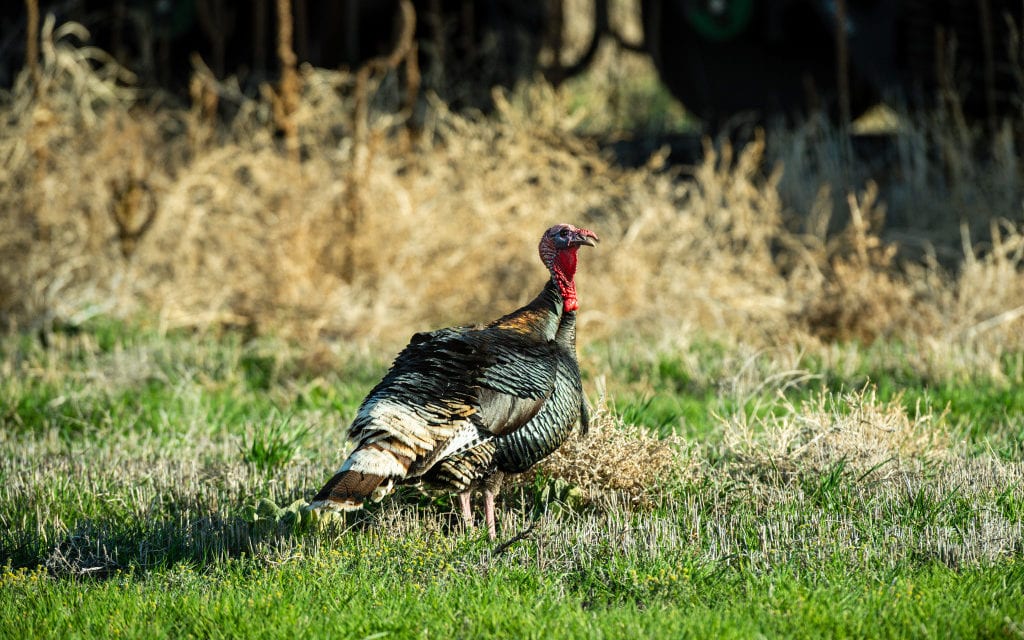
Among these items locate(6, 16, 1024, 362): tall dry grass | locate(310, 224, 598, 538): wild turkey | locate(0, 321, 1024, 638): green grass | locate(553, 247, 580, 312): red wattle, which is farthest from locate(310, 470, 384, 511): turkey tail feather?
locate(6, 16, 1024, 362): tall dry grass

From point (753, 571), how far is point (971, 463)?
4.75 feet

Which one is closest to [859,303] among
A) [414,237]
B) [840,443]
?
[414,237]

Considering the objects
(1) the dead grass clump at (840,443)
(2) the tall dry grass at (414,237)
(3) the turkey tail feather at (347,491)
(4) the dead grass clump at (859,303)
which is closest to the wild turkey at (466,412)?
(3) the turkey tail feather at (347,491)

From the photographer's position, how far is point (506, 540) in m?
4.36

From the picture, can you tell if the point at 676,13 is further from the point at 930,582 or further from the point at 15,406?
the point at 930,582

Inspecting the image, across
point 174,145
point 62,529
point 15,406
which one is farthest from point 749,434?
point 174,145

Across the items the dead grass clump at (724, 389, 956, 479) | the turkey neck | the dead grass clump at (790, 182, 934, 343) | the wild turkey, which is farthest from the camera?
the dead grass clump at (790, 182, 934, 343)

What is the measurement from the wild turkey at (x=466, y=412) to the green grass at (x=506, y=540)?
0.86ft

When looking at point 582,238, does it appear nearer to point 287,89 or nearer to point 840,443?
point 840,443

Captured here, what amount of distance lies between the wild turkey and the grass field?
273mm

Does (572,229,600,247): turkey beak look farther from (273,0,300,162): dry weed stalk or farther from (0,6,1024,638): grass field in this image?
(273,0,300,162): dry weed stalk

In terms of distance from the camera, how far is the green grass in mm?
3596

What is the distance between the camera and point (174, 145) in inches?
390

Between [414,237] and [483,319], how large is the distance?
0.82 m
